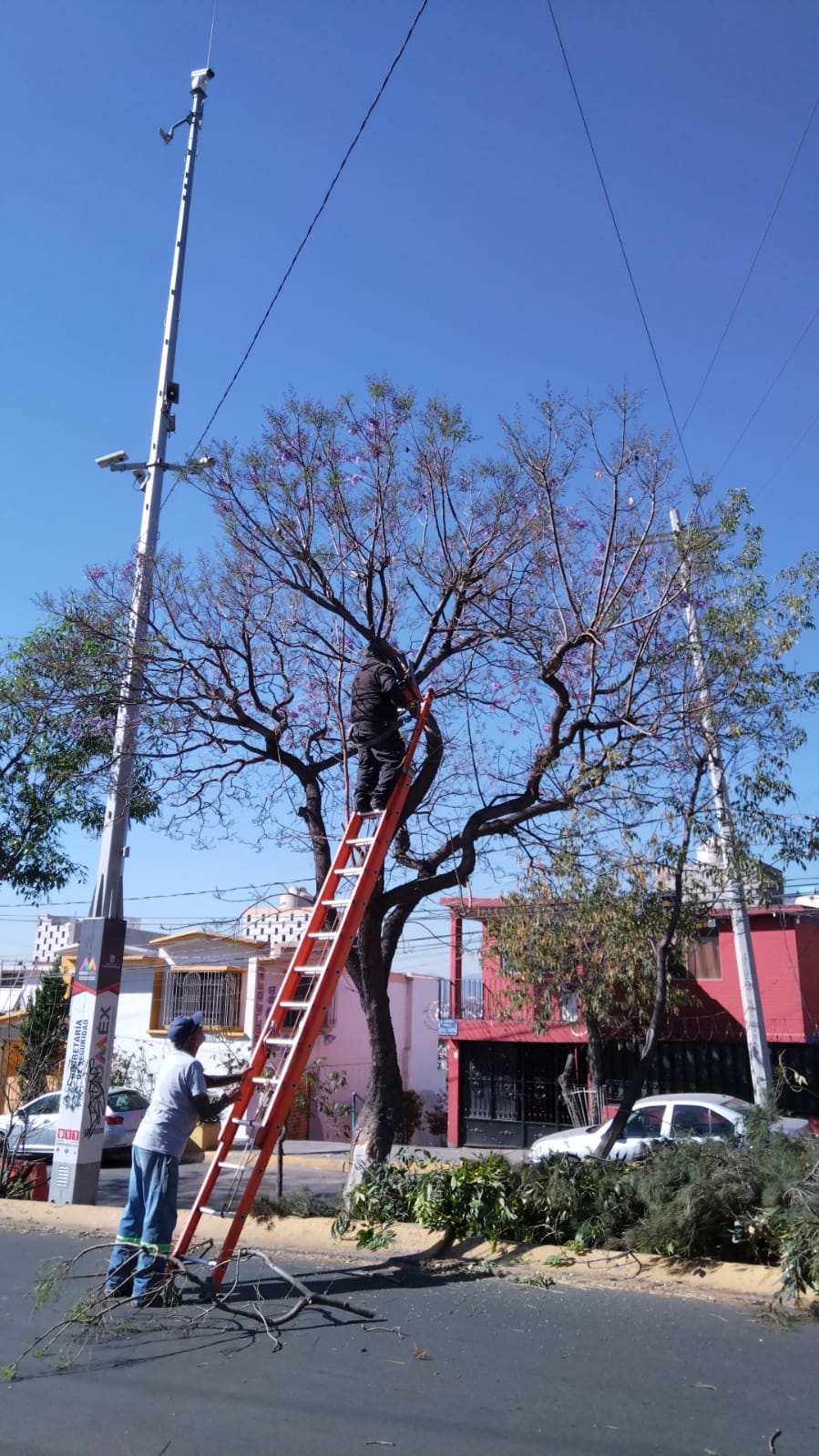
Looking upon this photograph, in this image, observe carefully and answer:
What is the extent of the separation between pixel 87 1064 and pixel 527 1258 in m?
5.53

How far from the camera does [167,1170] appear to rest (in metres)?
6.24

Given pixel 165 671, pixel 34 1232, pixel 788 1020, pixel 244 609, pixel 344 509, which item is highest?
pixel 344 509

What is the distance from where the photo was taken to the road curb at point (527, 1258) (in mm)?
5902

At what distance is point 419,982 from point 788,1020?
1385cm

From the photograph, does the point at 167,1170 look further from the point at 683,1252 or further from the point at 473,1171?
the point at 683,1252

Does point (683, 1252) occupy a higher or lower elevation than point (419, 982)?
lower

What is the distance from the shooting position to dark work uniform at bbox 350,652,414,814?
26.7 feet

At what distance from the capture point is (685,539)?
9.96 meters

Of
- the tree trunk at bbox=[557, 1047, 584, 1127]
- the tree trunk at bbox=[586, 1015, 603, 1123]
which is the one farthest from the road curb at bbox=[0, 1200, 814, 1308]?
the tree trunk at bbox=[557, 1047, 584, 1127]

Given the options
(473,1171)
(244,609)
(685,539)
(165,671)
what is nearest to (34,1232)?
(473,1171)

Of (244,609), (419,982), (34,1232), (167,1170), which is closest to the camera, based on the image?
(167,1170)

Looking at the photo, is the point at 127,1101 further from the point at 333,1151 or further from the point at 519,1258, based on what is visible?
the point at 519,1258

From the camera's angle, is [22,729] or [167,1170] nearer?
[167,1170]

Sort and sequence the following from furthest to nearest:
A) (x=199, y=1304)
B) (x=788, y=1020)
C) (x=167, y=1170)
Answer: (x=788, y=1020) → (x=167, y=1170) → (x=199, y=1304)
